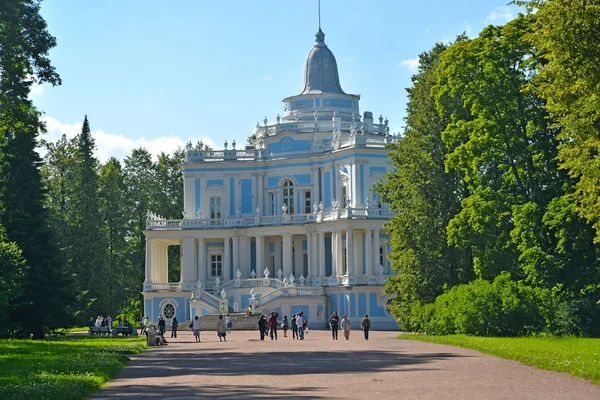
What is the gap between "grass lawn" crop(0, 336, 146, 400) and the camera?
1778 cm

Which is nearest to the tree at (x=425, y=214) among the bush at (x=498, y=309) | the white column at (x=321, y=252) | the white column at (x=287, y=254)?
the bush at (x=498, y=309)

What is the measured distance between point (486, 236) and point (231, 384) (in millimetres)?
21707

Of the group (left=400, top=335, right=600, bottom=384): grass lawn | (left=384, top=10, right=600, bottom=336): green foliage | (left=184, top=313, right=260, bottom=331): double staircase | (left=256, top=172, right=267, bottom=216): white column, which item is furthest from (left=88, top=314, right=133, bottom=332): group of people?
(left=400, top=335, right=600, bottom=384): grass lawn

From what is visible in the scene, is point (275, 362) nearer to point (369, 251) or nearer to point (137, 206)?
point (369, 251)

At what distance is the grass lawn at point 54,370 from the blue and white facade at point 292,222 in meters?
29.6

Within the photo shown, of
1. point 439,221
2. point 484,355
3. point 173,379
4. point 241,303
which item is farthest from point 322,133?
point 173,379

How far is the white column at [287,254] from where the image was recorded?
65750 mm

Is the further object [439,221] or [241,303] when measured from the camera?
[241,303]

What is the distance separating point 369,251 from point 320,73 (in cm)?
1606

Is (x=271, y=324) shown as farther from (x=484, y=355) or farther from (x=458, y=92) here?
(x=484, y=355)

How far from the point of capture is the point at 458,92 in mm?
41375

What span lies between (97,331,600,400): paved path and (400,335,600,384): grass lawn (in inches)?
17.6

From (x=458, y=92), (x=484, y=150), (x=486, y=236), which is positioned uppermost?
(x=458, y=92)

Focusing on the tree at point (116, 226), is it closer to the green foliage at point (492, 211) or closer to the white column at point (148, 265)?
the white column at point (148, 265)
